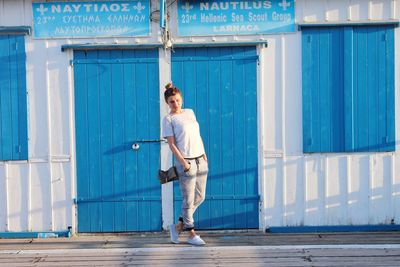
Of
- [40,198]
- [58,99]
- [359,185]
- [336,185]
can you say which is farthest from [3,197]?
[359,185]

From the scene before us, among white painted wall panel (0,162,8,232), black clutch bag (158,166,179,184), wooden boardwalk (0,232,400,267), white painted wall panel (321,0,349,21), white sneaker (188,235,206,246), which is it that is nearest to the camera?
wooden boardwalk (0,232,400,267)

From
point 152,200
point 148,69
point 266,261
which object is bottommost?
point 266,261

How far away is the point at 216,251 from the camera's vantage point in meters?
6.33

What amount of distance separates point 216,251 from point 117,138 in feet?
5.78

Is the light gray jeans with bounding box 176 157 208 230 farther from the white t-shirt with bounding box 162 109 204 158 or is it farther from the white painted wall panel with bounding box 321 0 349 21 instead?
the white painted wall panel with bounding box 321 0 349 21

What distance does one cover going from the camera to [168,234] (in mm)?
7074

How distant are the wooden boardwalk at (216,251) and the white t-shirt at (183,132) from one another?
1.04 metres

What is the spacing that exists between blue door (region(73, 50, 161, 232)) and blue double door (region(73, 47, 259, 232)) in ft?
0.04

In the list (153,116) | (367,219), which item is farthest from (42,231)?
(367,219)

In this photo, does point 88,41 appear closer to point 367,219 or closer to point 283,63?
point 283,63

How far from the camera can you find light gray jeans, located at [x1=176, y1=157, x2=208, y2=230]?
249 inches

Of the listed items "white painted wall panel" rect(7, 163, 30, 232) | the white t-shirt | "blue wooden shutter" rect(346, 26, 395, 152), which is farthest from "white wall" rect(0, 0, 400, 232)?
the white t-shirt

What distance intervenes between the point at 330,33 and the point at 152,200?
2795 mm

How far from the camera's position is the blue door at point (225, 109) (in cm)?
701
